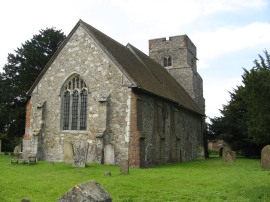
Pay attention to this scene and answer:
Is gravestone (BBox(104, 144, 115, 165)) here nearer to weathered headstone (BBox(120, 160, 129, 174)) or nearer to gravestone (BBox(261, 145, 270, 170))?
weathered headstone (BBox(120, 160, 129, 174))

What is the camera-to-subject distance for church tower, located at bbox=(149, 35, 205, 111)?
1480 inches

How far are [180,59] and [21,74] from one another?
57.1 feet

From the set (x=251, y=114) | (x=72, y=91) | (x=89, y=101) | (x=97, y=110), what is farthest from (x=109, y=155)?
(x=251, y=114)

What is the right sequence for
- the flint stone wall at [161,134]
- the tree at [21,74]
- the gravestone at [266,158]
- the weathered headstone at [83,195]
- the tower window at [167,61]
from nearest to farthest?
1. the weathered headstone at [83,195]
2. the gravestone at [266,158]
3. the flint stone wall at [161,134]
4. the tree at [21,74]
5. the tower window at [167,61]

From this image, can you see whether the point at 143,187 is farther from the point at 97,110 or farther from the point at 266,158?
the point at 97,110

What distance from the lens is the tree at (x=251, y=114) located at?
22062 millimetres

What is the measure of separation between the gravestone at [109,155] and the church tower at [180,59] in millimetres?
19538

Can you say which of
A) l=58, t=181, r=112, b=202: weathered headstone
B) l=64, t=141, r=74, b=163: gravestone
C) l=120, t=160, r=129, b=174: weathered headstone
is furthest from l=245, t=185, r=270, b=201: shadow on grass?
l=64, t=141, r=74, b=163: gravestone

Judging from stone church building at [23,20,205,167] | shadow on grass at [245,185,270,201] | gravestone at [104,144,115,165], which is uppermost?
stone church building at [23,20,205,167]

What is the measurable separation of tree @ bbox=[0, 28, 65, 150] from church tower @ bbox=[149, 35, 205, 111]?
37.4 ft

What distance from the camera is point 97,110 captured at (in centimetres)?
2039

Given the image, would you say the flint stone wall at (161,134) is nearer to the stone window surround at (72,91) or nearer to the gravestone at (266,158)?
the stone window surround at (72,91)

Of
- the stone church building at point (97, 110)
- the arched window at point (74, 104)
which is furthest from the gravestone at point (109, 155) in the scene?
the arched window at point (74, 104)

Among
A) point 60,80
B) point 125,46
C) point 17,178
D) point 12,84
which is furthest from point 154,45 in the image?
point 17,178
